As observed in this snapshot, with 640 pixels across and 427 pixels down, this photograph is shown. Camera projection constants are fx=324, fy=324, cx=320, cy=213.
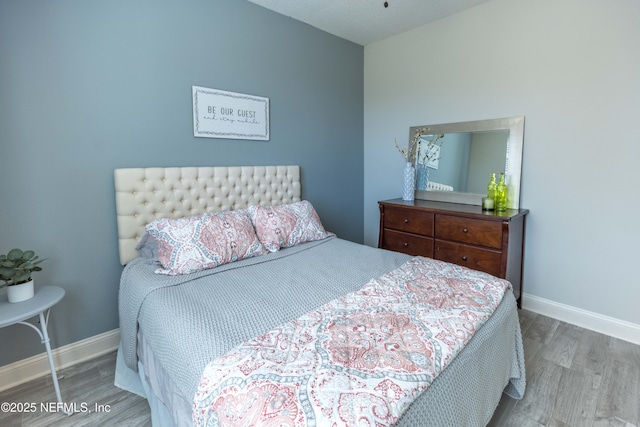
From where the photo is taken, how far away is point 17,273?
162 cm

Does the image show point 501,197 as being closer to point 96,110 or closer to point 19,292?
point 96,110

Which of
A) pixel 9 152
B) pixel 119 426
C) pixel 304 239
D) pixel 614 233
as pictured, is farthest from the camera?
pixel 304 239

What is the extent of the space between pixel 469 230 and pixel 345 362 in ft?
6.37

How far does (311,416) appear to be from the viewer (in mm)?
835

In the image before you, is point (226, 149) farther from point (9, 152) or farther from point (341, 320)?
point (341, 320)

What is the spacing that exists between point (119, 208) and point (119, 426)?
4.08ft

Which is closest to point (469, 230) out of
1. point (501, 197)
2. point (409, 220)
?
point (501, 197)

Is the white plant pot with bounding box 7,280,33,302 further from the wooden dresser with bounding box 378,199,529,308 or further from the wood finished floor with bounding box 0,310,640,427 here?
the wooden dresser with bounding box 378,199,529,308

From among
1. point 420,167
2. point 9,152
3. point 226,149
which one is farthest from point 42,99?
point 420,167

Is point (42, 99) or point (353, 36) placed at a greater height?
point (353, 36)

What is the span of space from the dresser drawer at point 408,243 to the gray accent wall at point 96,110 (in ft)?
4.56

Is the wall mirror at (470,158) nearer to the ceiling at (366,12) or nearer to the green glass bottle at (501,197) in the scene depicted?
the green glass bottle at (501,197)

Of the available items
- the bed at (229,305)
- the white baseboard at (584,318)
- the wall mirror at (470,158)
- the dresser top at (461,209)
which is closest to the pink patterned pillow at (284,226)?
the bed at (229,305)

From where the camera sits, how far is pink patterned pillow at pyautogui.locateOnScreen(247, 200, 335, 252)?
2.36 metres
